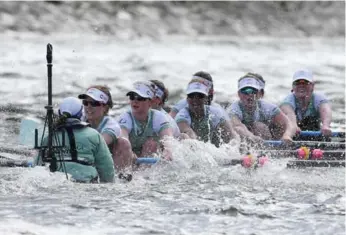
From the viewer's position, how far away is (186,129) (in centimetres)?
1555

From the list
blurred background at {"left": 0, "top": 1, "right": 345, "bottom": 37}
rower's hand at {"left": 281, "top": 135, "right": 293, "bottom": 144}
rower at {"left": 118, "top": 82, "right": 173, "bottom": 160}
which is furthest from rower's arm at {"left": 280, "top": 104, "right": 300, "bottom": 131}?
blurred background at {"left": 0, "top": 1, "right": 345, "bottom": 37}

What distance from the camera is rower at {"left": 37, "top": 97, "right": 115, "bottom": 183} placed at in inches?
481

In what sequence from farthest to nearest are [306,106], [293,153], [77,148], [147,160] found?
[306,106]
[293,153]
[147,160]
[77,148]

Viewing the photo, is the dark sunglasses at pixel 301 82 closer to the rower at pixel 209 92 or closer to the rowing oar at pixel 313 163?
the rower at pixel 209 92

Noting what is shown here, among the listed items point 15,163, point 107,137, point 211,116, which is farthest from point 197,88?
point 15,163

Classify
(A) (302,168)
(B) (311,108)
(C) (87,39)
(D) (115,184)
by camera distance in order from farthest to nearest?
(C) (87,39), (B) (311,108), (A) (302,168), (D) (115,184)

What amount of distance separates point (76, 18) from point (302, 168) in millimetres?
32568

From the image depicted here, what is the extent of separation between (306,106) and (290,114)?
1.40 ft

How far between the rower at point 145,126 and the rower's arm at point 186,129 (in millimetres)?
777

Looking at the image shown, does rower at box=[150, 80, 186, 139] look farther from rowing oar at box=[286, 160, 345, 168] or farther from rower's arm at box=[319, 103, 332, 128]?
rower's arm at box=[319, 103, 332, 128]

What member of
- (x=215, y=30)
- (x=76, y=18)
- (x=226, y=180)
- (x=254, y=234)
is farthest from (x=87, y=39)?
(x=254, y=234)

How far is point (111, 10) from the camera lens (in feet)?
156

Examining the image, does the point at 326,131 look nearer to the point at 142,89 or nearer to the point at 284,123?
the point at 284,123

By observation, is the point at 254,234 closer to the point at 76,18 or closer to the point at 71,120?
the point at 71,120
